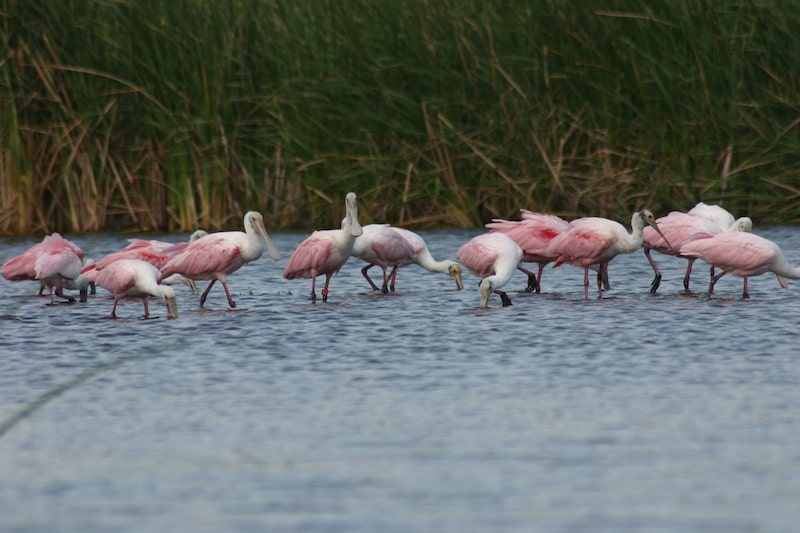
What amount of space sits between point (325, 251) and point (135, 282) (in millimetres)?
1774

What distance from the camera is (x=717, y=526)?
5.14 metres

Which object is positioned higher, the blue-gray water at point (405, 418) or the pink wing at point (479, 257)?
the pink wing at point (479, 257)

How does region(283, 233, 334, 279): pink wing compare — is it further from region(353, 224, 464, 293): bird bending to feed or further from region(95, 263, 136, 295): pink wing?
region(95, 263, 136, 295): pink wing

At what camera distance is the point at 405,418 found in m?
7.17

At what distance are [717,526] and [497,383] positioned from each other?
316 centimetres

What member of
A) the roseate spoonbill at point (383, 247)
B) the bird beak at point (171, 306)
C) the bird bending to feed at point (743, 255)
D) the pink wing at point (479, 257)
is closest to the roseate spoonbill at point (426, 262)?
the roseate spoonbill at point (383, 247)

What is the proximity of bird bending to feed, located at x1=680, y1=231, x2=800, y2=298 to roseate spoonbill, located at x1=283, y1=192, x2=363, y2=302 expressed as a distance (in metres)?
2.67

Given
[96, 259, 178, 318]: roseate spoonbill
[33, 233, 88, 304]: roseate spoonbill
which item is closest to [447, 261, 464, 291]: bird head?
[96, 259, 178, 318]: roseate spoonbill

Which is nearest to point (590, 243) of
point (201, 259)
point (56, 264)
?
point (201, 259)

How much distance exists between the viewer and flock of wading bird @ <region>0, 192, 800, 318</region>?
40.6 feet

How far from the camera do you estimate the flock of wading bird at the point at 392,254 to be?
12367 millimetres

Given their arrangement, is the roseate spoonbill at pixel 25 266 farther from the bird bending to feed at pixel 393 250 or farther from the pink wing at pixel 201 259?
the bird bending to feed at pixel 393 250

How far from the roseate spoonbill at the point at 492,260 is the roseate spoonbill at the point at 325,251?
903mm

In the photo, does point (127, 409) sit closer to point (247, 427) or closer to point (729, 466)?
point (247, 427)
